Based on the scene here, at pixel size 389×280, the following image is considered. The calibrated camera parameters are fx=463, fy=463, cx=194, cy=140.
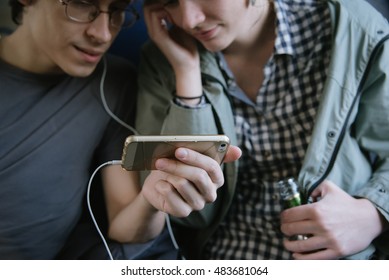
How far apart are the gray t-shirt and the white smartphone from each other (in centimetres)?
18

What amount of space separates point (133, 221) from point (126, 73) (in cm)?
31

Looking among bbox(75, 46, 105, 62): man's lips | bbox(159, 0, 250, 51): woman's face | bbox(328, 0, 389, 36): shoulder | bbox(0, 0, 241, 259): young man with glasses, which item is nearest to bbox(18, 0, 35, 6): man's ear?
bbox(0, 0, 241, 259): young man with glasses

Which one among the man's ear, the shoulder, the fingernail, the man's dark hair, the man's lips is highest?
the man's ear

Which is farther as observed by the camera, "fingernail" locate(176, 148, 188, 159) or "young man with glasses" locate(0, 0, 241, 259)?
"young man with glasses" locate(0, 0, 241, 259)

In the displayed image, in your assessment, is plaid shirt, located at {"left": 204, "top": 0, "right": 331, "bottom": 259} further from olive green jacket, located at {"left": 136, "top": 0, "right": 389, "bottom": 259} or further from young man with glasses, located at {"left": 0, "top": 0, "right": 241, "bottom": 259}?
young man with glasses, located at {"left": 0, "top": 0, "right": 241, "bottom": 259}

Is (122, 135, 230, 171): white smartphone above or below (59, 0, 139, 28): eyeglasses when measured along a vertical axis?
below

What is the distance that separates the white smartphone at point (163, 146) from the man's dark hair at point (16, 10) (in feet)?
1.20

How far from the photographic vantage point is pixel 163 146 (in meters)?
0.64

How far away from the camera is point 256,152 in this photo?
907mm

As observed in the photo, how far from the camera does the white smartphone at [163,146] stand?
24.7 inches

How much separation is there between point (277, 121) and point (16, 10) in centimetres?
52

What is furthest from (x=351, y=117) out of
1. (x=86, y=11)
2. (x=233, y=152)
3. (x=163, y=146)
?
(x=86, y=11)

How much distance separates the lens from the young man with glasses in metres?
0.79

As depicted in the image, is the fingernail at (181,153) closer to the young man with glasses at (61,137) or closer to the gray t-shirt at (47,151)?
the young man with glasses at (61,137)
